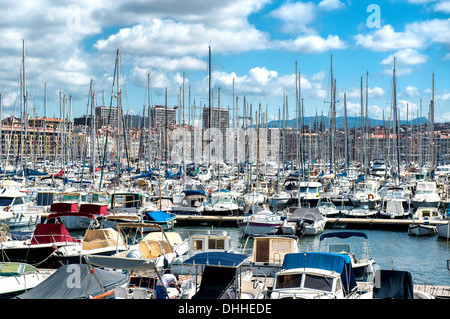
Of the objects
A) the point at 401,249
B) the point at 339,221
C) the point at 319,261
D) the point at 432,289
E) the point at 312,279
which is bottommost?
the point at 401,249

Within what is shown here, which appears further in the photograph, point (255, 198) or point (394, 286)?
point (255, 198)

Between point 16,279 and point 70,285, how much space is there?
356 cm

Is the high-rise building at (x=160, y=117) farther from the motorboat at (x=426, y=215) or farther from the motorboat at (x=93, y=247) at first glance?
the motorboat at (x=93, y=247)

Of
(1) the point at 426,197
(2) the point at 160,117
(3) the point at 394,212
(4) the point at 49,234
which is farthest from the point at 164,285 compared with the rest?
(2) the point at 160,117

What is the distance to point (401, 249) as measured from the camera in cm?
3152

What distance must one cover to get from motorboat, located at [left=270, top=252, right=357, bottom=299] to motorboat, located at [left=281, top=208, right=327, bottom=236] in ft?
50.6

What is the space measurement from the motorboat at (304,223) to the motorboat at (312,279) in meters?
15.4

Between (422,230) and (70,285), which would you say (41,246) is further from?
(422,230)

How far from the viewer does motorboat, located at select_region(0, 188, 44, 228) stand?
118 feet

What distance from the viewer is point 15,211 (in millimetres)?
37000

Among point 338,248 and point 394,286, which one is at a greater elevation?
point 394,286

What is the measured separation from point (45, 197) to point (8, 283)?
25133 mm
